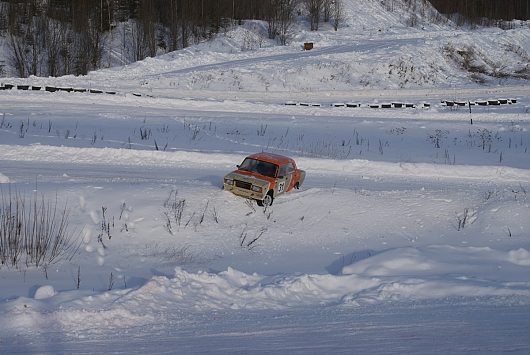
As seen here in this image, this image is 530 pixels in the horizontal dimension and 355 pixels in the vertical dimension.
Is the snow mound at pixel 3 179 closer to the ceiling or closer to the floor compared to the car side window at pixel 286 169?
closer to the floor

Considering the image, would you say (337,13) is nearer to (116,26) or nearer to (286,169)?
(116,26)

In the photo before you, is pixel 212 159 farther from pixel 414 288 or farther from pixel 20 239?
pixel 414 288

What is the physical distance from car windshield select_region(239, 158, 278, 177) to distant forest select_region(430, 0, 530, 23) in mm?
64570

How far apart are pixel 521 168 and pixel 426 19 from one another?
176 feet

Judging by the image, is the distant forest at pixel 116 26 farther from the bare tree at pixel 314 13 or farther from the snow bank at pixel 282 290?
the snow bank at pixel 282 290

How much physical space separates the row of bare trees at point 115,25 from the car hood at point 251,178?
36.1 metres

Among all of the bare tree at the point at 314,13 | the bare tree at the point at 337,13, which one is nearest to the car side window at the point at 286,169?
the bare tree at the point at 314,13

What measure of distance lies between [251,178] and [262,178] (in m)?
0.22

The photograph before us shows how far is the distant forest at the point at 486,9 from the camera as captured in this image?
73.1m

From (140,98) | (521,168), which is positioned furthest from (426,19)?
(521,168)

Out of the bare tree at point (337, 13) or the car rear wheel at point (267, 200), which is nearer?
the car rear wheel at point (267, 200)

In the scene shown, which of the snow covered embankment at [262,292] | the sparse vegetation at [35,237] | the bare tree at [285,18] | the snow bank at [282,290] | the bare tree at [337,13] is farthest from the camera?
the bare tree at [337,13]

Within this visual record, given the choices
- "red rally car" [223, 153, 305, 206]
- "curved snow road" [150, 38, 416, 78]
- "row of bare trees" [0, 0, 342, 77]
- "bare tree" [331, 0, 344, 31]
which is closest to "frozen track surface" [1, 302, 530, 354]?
"red rally car" [223, 153, 305, 206]

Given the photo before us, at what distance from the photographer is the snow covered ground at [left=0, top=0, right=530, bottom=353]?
5926mm
